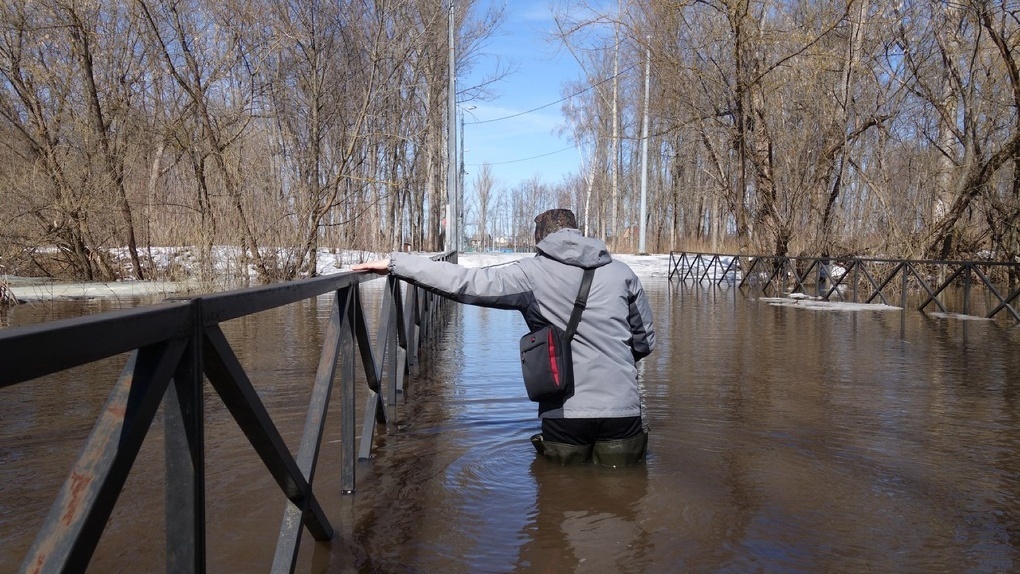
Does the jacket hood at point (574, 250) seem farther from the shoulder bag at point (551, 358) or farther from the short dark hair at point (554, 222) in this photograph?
the short dark hair at point (554, 222)

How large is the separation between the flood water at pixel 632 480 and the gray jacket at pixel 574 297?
0.54m

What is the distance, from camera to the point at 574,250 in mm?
4215

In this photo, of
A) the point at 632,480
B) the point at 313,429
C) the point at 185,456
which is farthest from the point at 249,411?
the point at 632,480

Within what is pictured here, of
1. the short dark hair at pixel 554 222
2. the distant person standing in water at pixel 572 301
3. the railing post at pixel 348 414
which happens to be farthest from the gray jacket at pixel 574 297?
the railing post at pixel 348 414

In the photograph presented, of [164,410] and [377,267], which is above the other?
[377,267]

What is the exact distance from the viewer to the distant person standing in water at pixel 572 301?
4195 mm

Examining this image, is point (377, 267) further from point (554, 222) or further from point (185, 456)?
point (185, 456)

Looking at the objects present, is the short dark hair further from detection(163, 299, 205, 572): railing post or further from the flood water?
detection(163, 299, 205, 572): railing post

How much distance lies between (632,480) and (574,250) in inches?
53.6

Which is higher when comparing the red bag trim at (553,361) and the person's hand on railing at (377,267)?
the person's hand on railing at (377,267)

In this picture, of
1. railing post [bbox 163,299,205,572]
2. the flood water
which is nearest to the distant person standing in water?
the flood water

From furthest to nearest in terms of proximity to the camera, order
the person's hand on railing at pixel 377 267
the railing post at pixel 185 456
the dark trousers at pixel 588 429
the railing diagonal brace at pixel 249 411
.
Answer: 1. the dark trousers at pixel 588 429
2. the person's hand on railing at pixel 377 267
3. the railing diagonal brace at pixel 249 411
4. the railing post at pixel 185 456

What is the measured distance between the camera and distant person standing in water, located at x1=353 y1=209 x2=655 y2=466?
13.8 ft

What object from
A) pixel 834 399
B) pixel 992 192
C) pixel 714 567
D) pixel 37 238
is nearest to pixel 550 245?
pixel 714 567
